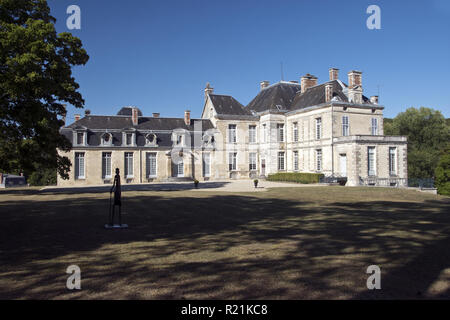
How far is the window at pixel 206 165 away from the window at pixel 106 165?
9756mm

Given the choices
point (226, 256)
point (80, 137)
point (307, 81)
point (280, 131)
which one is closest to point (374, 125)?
point (307, 81)

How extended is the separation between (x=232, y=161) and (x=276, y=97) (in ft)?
27.9

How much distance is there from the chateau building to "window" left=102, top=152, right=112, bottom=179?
9 centimetres

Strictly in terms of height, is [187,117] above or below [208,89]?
below

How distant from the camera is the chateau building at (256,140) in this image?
102 feet

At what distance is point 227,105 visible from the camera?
1577 inches

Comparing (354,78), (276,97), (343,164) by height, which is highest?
(354,78)

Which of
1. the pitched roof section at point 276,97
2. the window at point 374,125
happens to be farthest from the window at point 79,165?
the window at point 374,125

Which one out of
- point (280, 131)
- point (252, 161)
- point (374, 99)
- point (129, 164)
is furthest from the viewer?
point (252, 161)

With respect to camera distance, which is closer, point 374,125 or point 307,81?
point 374,125

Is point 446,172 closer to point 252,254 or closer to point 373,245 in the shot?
point 373,245

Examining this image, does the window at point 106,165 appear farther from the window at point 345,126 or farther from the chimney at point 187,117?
the window at point 345,126

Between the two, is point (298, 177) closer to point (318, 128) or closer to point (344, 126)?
point (318, 128)
